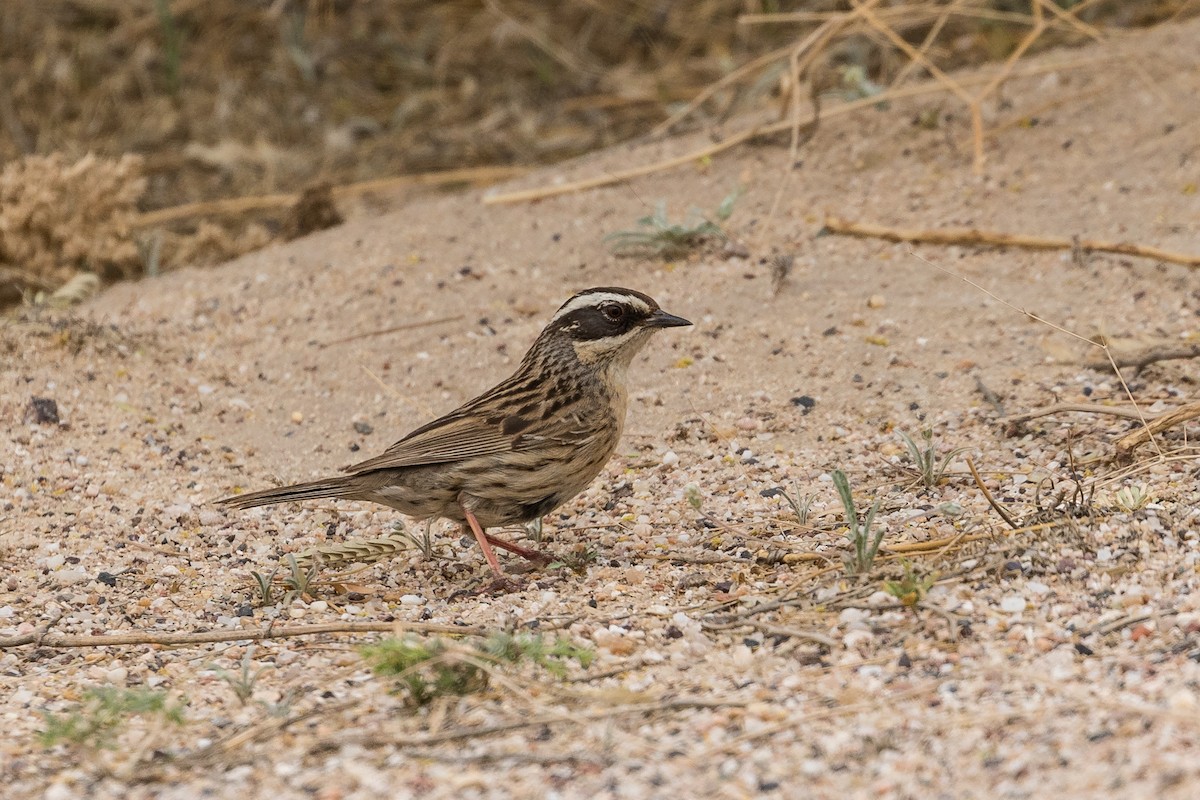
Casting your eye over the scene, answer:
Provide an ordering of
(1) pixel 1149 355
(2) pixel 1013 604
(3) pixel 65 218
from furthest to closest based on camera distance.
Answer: (3) pixel 65 218, (1) pixel 1149 355, (2) pixel 1013 604

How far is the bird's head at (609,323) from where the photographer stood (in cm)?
654

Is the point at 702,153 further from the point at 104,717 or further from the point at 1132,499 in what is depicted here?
the point at 104,717

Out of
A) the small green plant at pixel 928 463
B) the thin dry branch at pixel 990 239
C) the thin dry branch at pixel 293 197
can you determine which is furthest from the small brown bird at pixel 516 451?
the thin dry branch at pixel 293 197

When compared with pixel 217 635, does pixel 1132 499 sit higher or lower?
lower

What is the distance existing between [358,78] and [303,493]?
7697 mm

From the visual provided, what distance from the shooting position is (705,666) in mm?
4812

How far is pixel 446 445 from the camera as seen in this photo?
20.4ft

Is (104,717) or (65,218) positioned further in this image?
(65,218)

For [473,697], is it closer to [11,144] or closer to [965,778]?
[965,778]

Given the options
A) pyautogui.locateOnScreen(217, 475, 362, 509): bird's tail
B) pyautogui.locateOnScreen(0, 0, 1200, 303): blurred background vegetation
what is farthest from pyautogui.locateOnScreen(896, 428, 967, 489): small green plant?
pyautogui.locateOnScreen(0, 0, 1200, 303): blurred background vegetation

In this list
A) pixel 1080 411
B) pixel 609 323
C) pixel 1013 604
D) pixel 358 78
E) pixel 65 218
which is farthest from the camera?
pixel 358 78

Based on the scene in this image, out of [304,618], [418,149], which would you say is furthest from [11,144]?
[304,618]

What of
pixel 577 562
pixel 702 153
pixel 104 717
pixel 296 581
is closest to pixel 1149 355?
pixel 577 562

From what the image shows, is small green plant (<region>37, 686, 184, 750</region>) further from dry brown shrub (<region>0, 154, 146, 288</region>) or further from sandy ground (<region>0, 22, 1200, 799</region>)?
dry brown shrub (<region>0, 154, 146, 288</region>)
